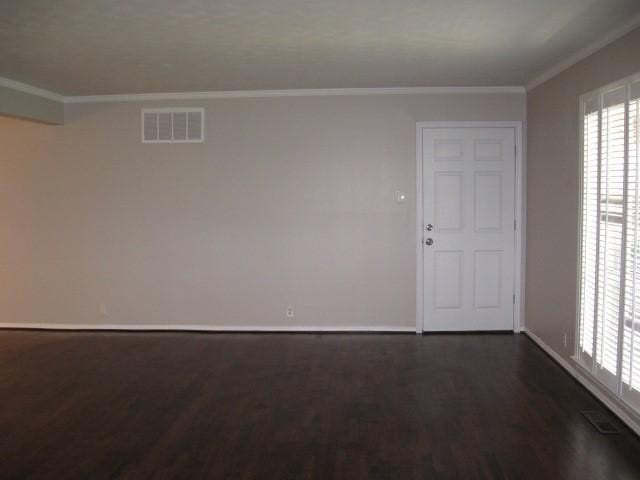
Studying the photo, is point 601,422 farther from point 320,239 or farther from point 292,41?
point 292,41

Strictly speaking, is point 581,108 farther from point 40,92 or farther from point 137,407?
point 40,92

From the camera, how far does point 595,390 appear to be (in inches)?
161

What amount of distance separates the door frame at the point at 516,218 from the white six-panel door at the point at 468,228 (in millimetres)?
39

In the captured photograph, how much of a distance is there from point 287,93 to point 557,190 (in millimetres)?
2839

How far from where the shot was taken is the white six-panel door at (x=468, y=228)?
5.81m

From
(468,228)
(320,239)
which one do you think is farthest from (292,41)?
(468,228)

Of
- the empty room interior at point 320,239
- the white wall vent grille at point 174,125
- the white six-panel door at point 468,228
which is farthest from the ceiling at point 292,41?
the white six-panel door at point 468,228

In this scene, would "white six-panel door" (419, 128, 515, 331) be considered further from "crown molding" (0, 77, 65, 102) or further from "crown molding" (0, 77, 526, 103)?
"crown molding" (0, 77, 65, 102)

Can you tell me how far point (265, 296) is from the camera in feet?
19.8

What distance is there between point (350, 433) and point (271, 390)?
96 centimetres

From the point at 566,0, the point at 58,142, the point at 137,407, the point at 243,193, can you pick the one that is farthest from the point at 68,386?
the point at 566,0

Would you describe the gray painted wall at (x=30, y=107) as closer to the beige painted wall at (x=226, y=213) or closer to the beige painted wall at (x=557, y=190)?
the beige painted wall at (x=226, y=213)

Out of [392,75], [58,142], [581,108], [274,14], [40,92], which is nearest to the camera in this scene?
[274,14]

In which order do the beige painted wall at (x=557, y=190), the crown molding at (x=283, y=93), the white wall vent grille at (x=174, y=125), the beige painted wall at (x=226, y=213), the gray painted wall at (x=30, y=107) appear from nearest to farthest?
1. the beige painted wall at (x=557, y=190)
2. the gray painted wall at (x=30, y=107)
3. the crown molding at (x=283, y=93)
4. the beige painted wall at (x=226, y=213)
5. the white wall vent grille at (x=174, y=125)
